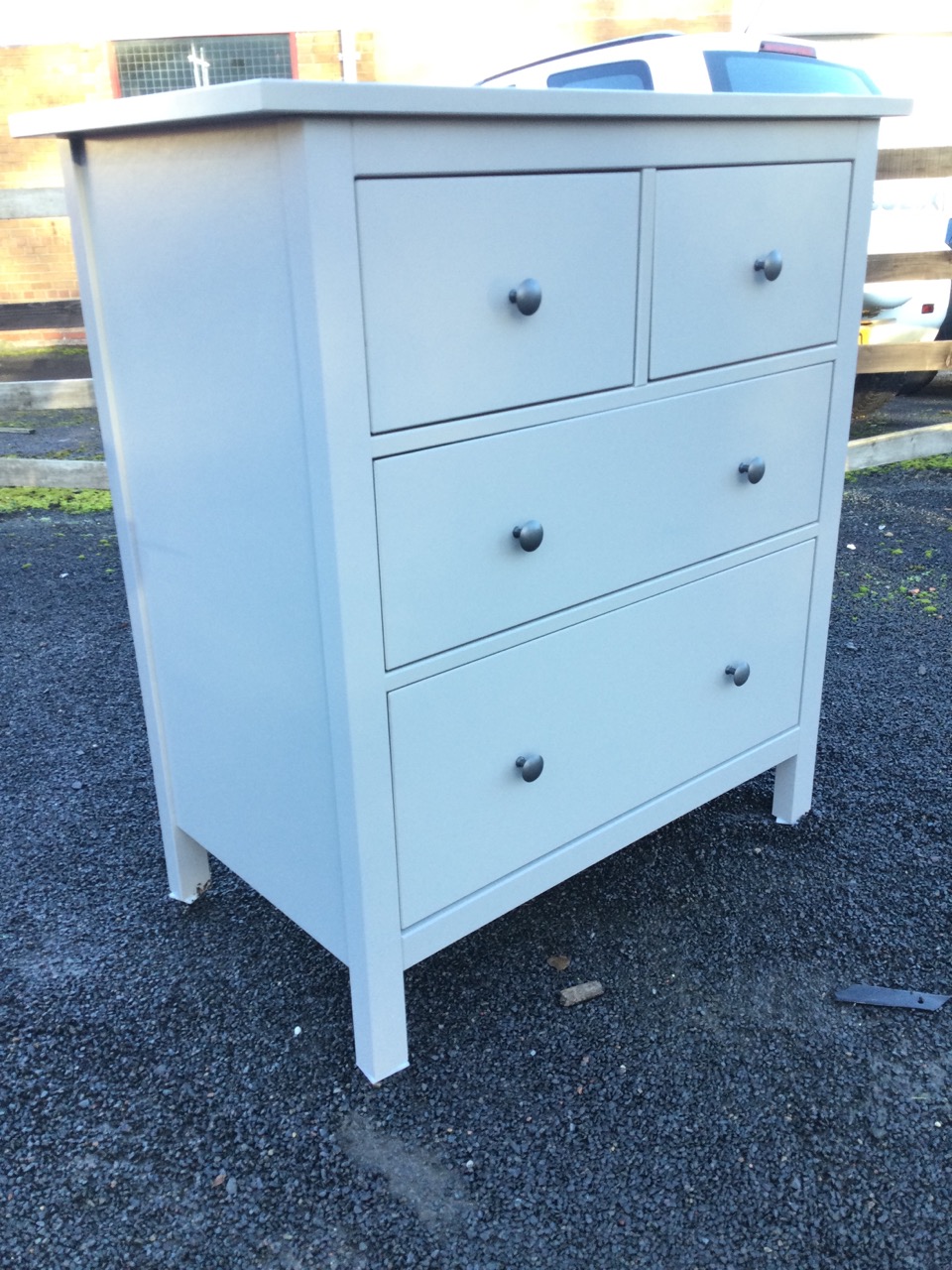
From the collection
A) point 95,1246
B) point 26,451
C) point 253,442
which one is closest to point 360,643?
point 253,442

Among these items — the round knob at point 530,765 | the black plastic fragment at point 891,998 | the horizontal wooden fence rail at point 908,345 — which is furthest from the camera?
the horizontal wooden fence rail at point 908,345

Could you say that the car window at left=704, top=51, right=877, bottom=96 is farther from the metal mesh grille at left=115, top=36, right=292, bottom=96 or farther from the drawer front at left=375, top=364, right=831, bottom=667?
the metal mesh grille at left=115, top=36, right=292, bottom=96

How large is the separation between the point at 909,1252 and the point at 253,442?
4.36 feet

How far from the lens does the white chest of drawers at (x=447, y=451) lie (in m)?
1.28

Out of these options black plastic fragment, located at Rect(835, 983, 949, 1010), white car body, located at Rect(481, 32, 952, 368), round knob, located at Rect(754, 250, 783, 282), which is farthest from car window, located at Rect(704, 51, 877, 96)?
black plastic fragment, located at Rect(835, 983, 949, 1010)

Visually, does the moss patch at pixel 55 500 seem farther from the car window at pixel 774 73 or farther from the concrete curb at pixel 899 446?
the concrete curb at pixel 899 446

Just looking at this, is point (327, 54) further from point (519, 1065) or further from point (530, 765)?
point (519, 1065)

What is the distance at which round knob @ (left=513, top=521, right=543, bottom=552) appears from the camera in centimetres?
150

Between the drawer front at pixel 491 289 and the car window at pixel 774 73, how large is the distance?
220cm

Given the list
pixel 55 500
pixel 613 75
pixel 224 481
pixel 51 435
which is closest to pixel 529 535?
pixel 224 481

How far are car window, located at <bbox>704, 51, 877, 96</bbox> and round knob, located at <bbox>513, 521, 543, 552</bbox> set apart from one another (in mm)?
2412

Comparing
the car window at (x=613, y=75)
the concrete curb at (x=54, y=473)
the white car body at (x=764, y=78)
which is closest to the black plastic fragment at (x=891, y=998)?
the white car body at (x=764, y=78)

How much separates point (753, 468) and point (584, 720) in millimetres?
529

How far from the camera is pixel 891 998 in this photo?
1759 millimetres
